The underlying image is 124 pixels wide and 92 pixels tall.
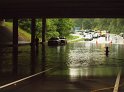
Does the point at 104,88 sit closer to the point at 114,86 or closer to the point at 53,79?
the point at 114,86

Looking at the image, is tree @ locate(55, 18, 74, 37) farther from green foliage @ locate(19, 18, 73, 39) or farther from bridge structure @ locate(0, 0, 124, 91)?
bridge structure @ locate(0, 0, 124, 91)

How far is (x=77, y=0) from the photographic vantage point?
34031mm

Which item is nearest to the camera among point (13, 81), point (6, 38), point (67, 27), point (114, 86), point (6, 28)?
point (114, 86)

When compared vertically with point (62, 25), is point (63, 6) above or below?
below

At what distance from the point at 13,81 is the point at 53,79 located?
81.9 inches

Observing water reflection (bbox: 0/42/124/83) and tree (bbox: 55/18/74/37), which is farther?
tree (bbox: 55/18/74/37)

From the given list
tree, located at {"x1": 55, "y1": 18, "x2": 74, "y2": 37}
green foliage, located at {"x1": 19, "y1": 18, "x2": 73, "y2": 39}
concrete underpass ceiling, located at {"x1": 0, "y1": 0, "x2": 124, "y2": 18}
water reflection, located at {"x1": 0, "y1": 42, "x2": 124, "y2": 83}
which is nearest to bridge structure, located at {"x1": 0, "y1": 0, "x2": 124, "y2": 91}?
concrete underpass ceiling, located at {"x1": 0, "y1": 0, "x2": 124, "y2": 18}

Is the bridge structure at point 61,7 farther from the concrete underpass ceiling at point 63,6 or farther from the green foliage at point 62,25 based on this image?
the green foliage at point 62,25

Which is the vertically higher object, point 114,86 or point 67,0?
point 67,0

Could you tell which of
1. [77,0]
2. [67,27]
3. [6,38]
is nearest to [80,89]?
[77,0]

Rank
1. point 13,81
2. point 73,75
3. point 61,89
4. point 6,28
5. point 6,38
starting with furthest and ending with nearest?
point 6,28 → point 6,38 → point 73,75 → point 13,81 → point 61,89

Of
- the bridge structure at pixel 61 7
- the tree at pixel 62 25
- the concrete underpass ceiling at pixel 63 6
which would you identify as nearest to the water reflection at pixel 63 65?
the bridge structure at pixel 61 7

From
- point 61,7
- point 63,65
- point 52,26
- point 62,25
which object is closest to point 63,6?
point 61,7

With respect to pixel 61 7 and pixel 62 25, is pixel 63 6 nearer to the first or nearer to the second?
pixel 61 7
